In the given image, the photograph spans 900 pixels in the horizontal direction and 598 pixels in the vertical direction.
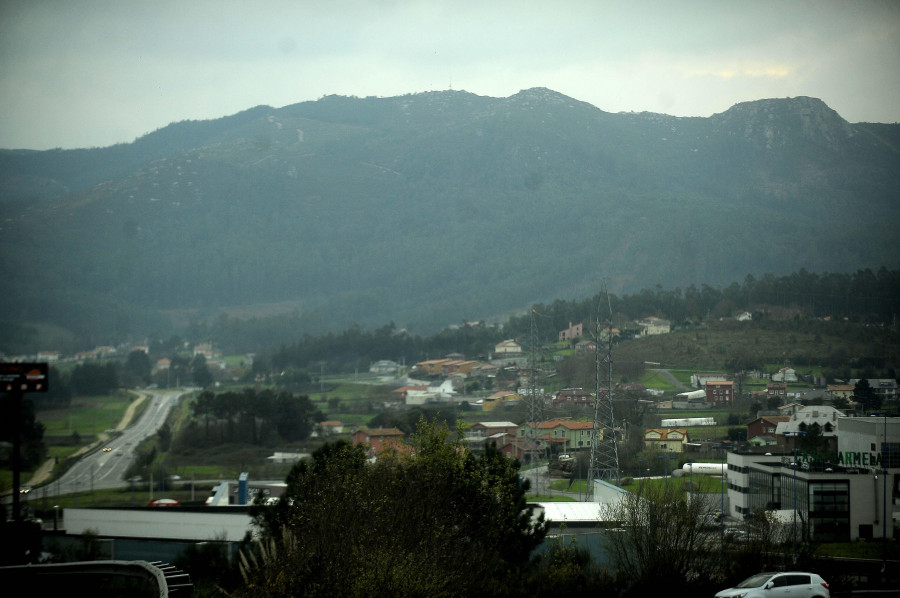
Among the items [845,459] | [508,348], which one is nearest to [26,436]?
[845,459]

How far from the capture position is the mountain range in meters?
115

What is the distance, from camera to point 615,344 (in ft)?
200

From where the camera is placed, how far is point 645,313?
75.1 metres

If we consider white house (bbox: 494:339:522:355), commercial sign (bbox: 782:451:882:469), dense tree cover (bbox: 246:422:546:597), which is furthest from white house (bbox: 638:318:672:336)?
dense tree cover (bbox: 246:422:546:597)

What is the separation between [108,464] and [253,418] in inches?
377

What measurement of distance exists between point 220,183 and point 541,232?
190 feet

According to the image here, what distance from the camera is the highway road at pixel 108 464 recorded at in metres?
33.4

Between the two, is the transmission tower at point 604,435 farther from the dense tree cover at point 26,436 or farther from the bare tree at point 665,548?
the dense tree cover at point 26,436

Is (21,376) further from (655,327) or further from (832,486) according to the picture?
(655,327)


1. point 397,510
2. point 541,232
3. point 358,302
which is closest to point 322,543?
point 397,510

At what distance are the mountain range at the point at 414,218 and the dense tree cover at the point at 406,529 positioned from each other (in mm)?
60884

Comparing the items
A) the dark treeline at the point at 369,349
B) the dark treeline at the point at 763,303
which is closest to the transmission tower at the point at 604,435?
the dark treeline at the point at 763,303

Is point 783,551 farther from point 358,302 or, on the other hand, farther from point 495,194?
point 495,194

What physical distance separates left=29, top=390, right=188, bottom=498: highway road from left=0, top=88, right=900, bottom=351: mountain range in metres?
27.3
